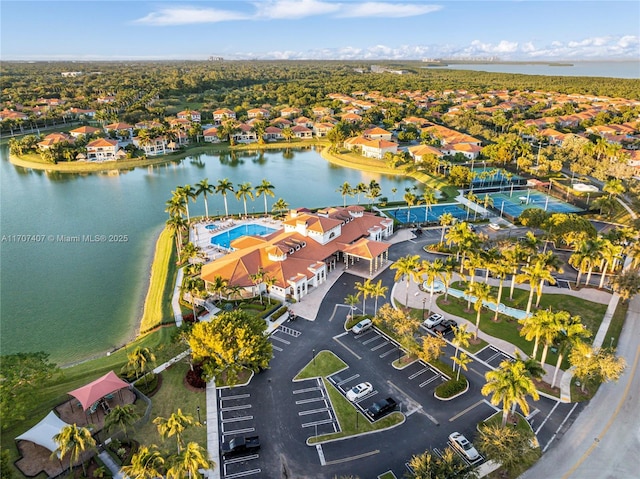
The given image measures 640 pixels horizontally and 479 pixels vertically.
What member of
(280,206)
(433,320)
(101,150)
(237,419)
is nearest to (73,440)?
(237,419)

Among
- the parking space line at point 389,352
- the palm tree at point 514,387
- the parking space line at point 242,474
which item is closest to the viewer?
the palm tree at point 514,387

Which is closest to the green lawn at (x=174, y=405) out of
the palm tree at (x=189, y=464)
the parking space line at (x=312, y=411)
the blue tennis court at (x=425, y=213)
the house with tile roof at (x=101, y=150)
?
the palm tree at (x=189, y=464)

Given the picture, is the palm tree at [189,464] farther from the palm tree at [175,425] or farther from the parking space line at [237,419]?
the parking space line at [237,419]

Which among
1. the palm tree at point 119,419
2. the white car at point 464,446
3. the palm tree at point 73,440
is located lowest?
the white car at point 464,446

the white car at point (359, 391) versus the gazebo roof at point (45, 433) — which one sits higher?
the gazebo roof at point (45, 433)

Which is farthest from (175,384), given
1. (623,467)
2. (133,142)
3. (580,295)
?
(133,142)

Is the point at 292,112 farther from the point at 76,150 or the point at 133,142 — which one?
the point at 76,150

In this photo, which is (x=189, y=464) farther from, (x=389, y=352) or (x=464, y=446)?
(x=389, y=352)
